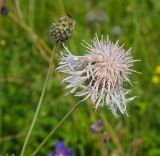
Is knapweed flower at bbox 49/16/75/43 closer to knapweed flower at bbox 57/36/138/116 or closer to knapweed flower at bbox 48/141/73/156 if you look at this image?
knapweed flower at bbox 57/36/138/116

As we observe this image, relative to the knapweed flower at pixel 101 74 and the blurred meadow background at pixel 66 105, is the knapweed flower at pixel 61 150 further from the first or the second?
the knapweed flower at pixel 101 74

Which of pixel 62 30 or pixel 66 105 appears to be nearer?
pixel 62 30

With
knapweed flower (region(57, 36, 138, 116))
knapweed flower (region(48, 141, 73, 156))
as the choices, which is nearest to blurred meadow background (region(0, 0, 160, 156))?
knapweed flower (region(48, 141, 73, 156))

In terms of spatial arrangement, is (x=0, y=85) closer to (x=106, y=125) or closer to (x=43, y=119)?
(x=43, y=119)

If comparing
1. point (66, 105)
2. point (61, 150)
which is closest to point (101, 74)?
point (61, 150)

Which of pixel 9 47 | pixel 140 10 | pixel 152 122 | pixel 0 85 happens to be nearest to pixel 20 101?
pixel 0 85

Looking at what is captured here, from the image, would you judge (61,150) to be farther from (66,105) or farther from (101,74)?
(101,74)

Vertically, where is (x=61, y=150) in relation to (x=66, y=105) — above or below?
below
